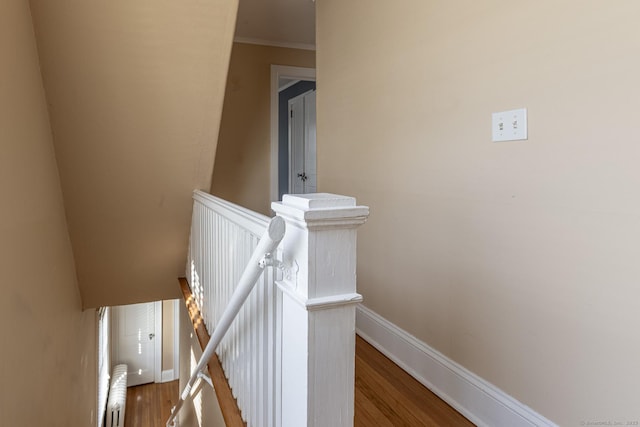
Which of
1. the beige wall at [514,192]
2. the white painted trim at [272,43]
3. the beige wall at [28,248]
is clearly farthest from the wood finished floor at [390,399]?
the white painted trim at [272,43]

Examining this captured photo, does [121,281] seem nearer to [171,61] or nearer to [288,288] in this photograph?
[171,61]

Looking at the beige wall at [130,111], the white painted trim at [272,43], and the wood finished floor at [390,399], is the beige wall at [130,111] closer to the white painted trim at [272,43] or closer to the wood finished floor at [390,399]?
the wood finished floor at [390,399]

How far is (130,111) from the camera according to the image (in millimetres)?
2152

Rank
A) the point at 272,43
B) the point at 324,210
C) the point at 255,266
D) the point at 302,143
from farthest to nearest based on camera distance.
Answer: the point at 302,143 → the point at 272,43 → the point at 255,266 → the point at 324,210

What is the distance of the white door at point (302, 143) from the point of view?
203 inches

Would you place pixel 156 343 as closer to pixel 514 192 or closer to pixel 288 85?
pixel 288 85

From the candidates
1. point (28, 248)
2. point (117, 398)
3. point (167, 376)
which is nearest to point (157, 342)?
point (167, 376)

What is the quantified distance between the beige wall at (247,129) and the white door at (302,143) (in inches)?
37.0

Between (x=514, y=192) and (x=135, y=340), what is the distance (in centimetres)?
685

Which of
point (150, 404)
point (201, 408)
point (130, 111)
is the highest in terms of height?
point (130, 111)

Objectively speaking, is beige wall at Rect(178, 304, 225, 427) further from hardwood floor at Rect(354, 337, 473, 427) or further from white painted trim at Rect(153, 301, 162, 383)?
white painted trim at Rect(153, 301, 162, 383)

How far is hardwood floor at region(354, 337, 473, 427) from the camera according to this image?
170 centimetres

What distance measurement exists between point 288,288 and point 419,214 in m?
1.13

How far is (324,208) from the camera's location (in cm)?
89
